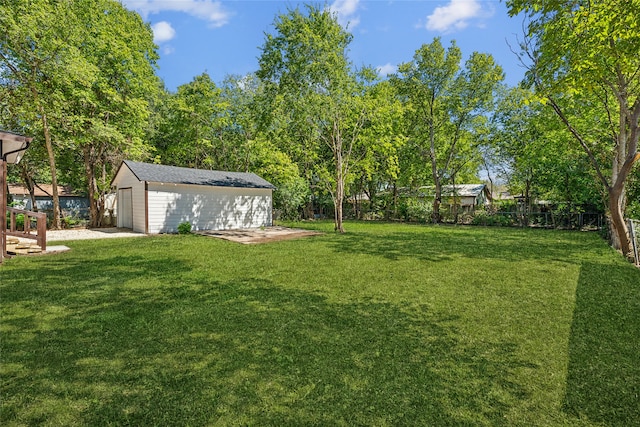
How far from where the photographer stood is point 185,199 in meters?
15.9

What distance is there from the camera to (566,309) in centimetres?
473

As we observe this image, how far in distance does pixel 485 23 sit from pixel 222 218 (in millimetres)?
14527

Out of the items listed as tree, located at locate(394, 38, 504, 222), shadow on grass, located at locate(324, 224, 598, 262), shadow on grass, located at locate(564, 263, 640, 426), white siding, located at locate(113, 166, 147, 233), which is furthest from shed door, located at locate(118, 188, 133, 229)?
shadow on grass, located at locate(564, 263, 640, 426)

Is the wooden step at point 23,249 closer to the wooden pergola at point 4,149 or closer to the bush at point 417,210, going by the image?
the wooden pergola at point 4,149

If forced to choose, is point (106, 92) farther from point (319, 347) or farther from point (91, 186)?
point (319, 347)

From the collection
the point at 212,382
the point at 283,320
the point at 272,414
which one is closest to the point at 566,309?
the point at 283,320

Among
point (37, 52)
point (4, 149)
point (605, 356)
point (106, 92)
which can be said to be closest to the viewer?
point (605, 356)

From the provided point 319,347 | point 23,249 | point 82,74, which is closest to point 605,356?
point 319,347

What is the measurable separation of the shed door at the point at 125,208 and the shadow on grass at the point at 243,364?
12.1 meters

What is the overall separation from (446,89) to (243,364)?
81.4 feet

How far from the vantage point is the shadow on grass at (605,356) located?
2.50 metres

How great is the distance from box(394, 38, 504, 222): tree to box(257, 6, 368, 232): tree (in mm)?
7142

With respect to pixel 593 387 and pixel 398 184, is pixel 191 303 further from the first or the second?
pixel 398 184

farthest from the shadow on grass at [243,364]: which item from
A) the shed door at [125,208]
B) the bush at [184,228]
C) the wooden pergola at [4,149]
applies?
the shed door at [125,208]
